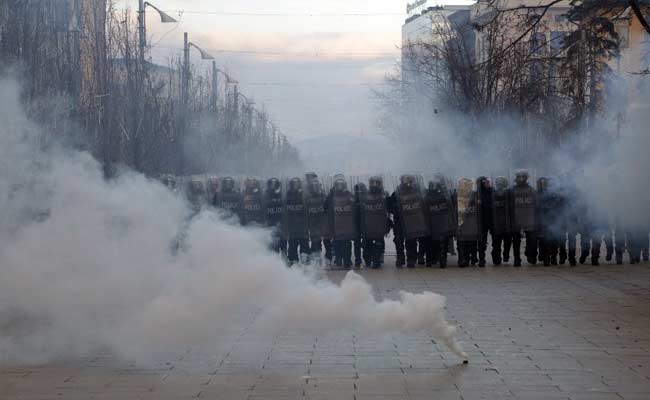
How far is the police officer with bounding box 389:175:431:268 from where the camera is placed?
76.6 feet

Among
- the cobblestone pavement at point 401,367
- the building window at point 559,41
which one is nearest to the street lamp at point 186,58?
the building window at point 559,41

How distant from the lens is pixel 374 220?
23.3 metres

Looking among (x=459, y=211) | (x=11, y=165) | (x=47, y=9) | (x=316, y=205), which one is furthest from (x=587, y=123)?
(x=11, y=165)

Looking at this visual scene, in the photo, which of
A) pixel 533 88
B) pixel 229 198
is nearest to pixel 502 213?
pixel 229 198

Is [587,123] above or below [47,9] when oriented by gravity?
below

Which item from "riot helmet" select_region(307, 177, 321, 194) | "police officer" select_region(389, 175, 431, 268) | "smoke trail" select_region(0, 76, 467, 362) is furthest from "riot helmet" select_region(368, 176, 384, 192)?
"smoke trail" select_region(0, 76, 467, 362)

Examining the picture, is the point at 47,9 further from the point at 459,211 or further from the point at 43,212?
the point at 43,212

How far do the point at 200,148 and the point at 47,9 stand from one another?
18.3 m

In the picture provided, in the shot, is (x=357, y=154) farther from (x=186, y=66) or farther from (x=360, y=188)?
(x=360, y=188)

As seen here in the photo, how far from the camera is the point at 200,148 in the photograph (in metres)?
45.0

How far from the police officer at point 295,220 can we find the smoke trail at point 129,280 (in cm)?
969

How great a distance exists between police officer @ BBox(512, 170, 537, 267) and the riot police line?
0.02 meters

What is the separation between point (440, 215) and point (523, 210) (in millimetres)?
1891

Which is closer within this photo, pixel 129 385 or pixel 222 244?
pixel 129 385
